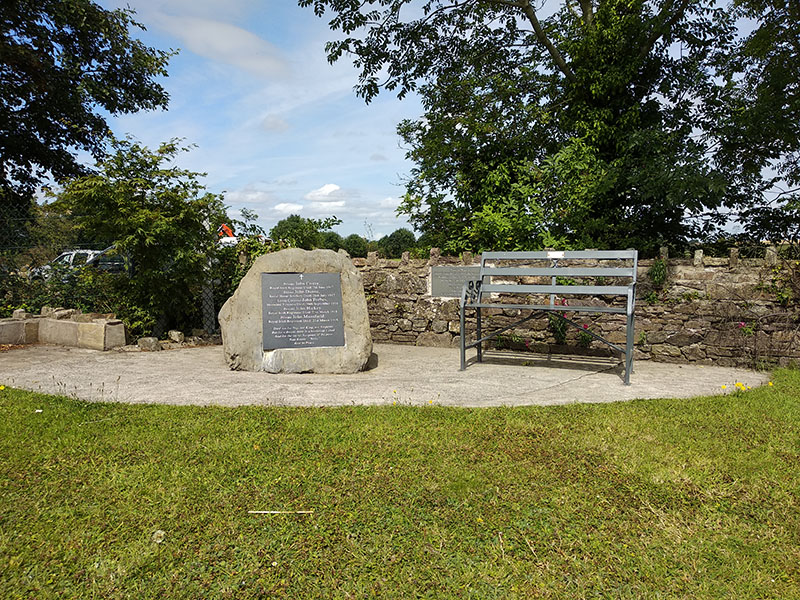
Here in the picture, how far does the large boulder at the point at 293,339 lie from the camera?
6445 millimetres

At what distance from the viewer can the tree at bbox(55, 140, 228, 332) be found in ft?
25.2

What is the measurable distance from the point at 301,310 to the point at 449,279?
268 centimetres

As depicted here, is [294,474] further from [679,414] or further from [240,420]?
[679,414]

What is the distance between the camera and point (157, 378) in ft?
19.3

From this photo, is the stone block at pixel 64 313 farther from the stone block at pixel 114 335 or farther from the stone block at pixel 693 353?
the stone block at pixel 693 353

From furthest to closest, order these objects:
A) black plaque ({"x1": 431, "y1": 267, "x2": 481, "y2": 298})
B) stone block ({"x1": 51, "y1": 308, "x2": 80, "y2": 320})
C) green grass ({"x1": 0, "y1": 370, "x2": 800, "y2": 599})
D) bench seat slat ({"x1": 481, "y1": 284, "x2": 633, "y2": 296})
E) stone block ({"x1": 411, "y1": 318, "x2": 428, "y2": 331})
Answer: stone block ({"x1": 411, "y1": 318, "x2": 428, "y2": 331})
black plaque ({"x1": 431, "y1": 267, "x2": 481, "y2": 298})
stone block ({"x1": 51, "y1": 308, "x2": 80, "y2": 320})
bench seat slat ({"x1": 481, "y1": 284, "x2": 633, "y2": 296})
green grass ({"x1": 0, "y1": 370, "x2": 800, "y2": 599})

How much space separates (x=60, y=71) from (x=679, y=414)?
14.6m

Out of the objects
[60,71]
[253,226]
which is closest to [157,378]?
[253,226]

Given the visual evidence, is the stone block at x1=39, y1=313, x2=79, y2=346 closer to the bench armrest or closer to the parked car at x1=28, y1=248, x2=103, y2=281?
the parked car at x1=28, y1=248, x2=103, y2=281

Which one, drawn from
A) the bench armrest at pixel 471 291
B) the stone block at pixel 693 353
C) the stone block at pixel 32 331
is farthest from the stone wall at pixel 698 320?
the stone block at pixel 32 331

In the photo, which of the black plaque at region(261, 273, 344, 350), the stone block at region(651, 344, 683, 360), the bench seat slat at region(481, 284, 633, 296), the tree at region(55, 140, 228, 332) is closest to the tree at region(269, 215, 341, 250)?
the tree at region(55, 140, 228, 332)

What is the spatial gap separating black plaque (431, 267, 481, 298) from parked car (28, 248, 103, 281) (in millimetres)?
5566

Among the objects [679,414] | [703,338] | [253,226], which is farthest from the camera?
[253,226]

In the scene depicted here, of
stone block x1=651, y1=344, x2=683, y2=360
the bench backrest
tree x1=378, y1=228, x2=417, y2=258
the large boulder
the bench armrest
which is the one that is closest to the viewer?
the bench backrest
